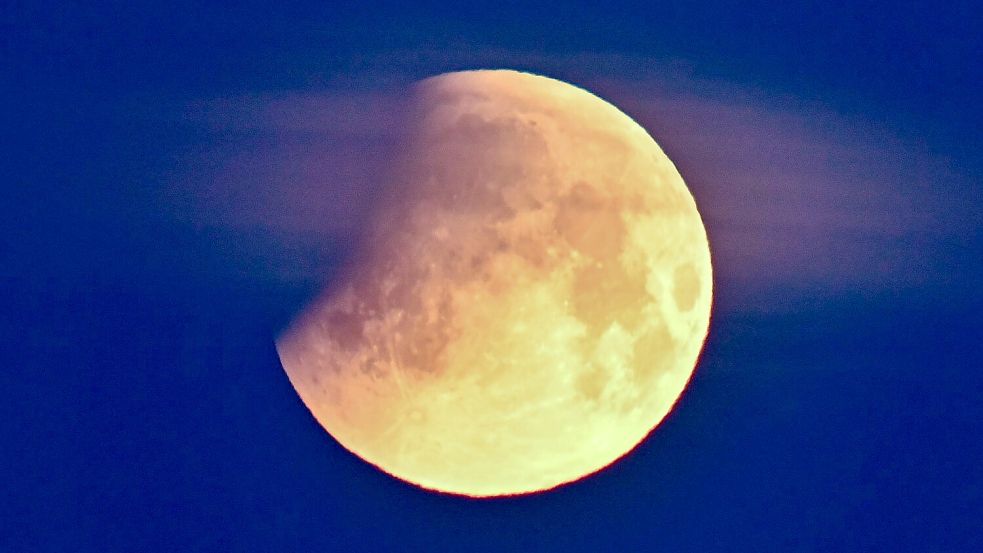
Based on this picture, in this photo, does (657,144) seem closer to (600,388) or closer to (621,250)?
(621,250)

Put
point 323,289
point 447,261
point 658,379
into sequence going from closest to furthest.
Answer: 1. point 447,261
2. point 323,289
3. point 658,379

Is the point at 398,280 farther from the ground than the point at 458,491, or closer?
farther from the ground

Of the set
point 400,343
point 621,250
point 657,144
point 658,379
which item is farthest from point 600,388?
point 657,144

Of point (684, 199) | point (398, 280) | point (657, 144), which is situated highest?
point (657, 144)

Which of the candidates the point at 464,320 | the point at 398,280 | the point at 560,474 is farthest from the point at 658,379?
the point at 398,280

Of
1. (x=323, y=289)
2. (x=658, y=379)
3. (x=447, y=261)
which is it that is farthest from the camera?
(x=658, y=379)

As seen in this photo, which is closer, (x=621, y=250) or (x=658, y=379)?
(x=621, y=250)

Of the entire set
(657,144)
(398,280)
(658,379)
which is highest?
(657,144)

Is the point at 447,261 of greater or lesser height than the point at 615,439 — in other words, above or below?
above

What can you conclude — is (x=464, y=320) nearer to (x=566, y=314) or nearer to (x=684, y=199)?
(x=566, y=314)
